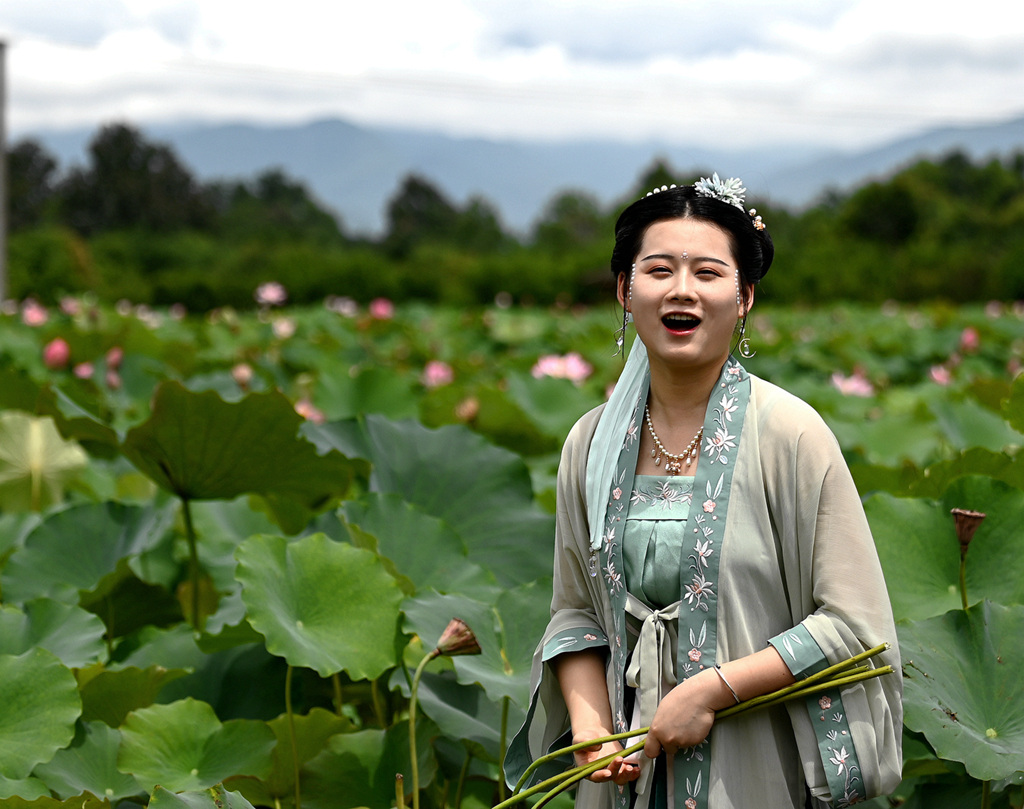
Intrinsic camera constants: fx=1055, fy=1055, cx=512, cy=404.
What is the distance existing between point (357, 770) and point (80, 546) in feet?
2.74

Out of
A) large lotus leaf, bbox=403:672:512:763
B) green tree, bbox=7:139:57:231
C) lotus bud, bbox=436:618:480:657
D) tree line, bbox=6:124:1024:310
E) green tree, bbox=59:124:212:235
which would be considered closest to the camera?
lotus bud, bbox=436:618:480:657

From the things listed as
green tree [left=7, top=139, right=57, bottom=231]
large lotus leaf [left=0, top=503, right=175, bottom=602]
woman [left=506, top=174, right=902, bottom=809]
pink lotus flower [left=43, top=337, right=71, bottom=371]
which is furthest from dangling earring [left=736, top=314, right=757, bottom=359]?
green tree [left=7, top=139, right=57, bottom=231]

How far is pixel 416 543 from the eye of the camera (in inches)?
65.8

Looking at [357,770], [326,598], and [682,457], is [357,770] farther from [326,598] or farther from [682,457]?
[682,457]

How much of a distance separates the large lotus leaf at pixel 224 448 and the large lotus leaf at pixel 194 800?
28.9 inches

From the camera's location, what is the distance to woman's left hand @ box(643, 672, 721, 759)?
0.94 m

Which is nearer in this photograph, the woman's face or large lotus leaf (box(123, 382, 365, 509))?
the woman's face

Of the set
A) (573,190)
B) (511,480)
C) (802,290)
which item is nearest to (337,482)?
(511,480)

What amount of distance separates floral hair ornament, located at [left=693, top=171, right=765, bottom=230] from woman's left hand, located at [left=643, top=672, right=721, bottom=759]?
0.45 m

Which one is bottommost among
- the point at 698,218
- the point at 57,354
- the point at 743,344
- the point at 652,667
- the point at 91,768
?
the point at 91,768

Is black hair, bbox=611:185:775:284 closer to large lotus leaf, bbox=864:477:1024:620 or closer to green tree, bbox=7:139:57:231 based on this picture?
large lotus leaf, bbox=864:477:1024:620

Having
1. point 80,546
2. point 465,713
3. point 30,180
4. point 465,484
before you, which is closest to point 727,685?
point 465,713

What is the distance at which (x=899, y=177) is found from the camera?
35.2m

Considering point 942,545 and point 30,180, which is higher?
point 30,180
